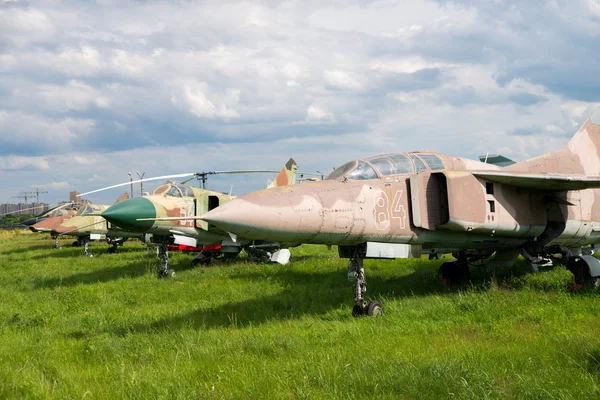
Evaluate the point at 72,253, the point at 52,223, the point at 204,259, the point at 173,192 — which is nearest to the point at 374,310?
the point at 173,192

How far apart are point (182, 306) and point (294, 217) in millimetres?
4599

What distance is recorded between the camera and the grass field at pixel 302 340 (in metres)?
4.80

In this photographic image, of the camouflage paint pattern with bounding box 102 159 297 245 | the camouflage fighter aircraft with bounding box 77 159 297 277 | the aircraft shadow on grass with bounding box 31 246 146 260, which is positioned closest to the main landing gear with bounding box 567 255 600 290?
the camouflage fighter aircraft with bounding box 77 159 297 277

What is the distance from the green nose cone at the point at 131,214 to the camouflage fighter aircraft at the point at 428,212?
7.24m

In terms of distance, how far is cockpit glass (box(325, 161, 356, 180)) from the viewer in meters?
8.26

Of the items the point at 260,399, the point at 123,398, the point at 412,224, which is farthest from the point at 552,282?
the point at 123,398

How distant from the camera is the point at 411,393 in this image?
4504 mm

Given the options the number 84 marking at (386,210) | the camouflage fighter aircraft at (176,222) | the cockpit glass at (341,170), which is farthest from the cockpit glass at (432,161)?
the camouflage fighter aircraft at (176,222)

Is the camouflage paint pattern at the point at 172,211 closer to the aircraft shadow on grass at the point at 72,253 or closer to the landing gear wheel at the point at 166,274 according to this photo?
the landing gear wheel at the point at 166,274

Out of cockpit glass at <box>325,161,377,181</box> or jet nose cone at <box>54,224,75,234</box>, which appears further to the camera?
jet nose cone at <box>54,224,75,234</box>

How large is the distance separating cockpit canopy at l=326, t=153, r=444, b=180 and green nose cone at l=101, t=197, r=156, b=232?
722cm

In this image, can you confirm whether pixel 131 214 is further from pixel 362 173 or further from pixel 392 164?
pixel 392 164

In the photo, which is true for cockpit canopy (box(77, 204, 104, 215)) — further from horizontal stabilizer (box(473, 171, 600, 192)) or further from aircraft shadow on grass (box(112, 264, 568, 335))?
horizontal stabilizer (box(473, 171, 600, 192))

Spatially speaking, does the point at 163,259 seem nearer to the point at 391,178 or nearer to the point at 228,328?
the point at 228,328
